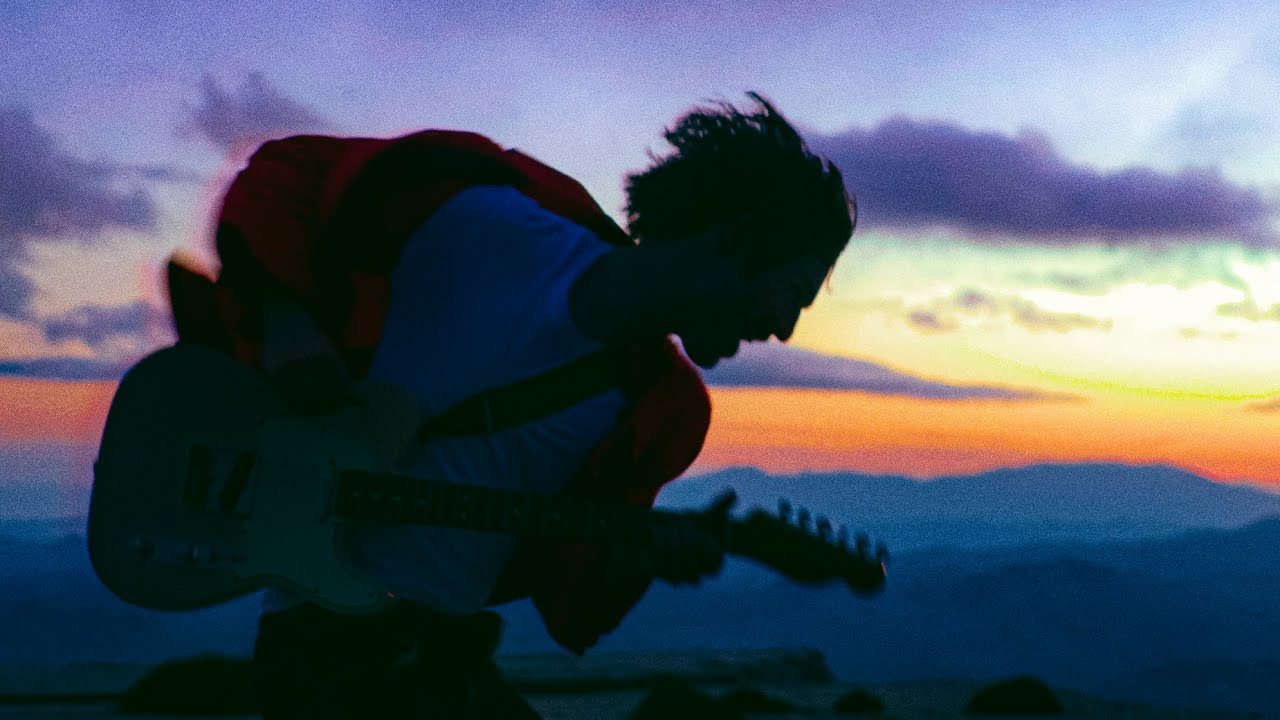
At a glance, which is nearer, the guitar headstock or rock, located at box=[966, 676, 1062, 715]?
the guitar headstock

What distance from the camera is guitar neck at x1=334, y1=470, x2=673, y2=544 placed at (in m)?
3.15

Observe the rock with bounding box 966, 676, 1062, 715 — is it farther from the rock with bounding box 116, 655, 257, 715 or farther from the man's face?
the man's face

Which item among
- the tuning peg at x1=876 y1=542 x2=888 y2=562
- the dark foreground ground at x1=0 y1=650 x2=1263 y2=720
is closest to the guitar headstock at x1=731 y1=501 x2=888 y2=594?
the tuning peg at x1=876 y1=542 x2=888 y2=562

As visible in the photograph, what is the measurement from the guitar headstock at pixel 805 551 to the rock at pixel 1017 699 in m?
4.30

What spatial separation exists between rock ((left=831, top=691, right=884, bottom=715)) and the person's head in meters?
4.75

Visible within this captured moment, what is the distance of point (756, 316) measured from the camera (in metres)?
3.31

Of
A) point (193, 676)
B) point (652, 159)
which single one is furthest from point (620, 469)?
point (193, 676)

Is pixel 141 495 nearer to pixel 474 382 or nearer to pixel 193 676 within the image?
pixel 474 382

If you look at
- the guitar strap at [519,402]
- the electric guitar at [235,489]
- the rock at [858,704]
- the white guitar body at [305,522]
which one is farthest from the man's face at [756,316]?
the rock at [858,704]

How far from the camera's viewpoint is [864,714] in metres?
7.61

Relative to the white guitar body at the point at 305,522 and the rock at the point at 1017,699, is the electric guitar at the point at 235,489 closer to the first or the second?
the white guitar body at the point at 305,522

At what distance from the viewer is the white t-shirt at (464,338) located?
322 cm

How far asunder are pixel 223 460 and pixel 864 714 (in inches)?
208

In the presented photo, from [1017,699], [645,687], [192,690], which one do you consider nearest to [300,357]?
[192,690]
